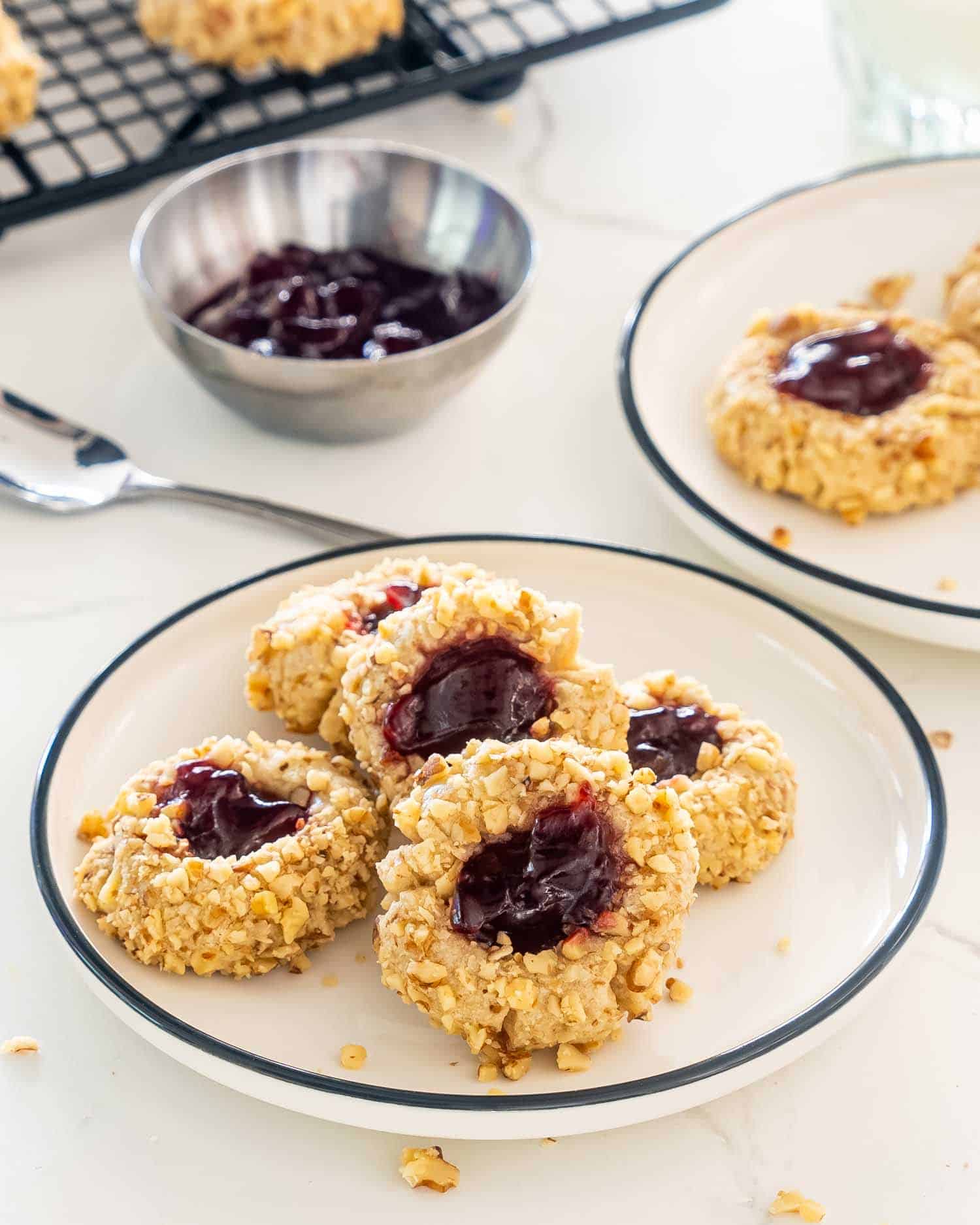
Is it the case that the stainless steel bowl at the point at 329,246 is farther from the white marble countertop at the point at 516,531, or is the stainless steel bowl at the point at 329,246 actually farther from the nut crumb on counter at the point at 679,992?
the nut crumb on counter at the point at 679,992

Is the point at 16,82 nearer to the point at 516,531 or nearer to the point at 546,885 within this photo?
the point at 516,531

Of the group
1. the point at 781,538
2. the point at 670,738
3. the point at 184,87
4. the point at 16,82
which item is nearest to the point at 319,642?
the point at 670,738

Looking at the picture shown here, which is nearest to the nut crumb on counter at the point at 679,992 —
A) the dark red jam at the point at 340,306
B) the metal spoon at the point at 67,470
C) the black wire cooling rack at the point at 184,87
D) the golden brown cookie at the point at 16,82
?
the metal spoon at the point at 67,470

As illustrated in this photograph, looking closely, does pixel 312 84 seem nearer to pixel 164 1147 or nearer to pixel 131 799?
pixel 131 799

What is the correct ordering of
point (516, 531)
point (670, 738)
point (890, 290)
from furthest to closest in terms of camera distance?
point (890, 290)
point (516, 531)
point (670, 738)

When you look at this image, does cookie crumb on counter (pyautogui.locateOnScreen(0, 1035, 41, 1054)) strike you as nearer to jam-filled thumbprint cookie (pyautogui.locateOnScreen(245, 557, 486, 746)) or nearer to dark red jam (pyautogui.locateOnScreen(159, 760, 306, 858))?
dark red jam (pyautogui.locateOnScreen(159, 760, 306, 858))

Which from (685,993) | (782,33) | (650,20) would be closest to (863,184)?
(650,20)
